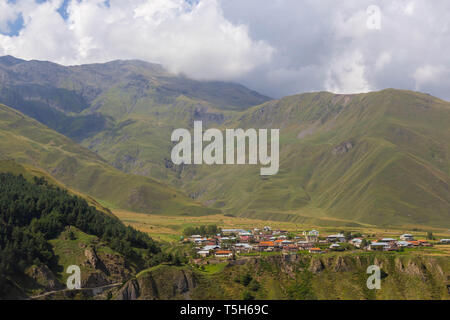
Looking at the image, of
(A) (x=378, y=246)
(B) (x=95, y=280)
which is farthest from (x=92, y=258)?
(A) (x=378, y=246)

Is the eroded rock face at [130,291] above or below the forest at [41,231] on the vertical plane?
below

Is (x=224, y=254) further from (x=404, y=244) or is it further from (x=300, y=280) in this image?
(x=404, y=244)

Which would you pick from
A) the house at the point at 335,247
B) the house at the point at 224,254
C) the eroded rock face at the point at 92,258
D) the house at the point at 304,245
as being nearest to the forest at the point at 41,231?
the eroded rock face at the point at 92,258

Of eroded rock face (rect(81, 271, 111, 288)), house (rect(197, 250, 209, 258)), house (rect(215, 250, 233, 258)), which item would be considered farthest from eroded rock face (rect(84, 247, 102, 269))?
house (rect(215, 250, 233, 258))

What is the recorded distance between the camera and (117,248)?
172250 millimetres

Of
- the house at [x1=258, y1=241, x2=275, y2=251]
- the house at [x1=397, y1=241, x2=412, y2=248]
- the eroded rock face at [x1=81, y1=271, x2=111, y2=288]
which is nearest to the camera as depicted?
the eroded rock face at [x1=81, y1=271, x2=111, y2=288]

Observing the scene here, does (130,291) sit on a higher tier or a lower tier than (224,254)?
lower

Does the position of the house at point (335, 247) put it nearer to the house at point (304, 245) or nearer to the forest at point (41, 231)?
the house at point (304, 245)

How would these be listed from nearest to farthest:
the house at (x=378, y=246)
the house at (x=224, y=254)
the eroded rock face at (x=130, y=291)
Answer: the eroded rock face at (x=130, y=291) < the house at (x=224, y=254) < the house at (x=378, y=246)

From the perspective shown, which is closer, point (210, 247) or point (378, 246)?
point (378, 246)

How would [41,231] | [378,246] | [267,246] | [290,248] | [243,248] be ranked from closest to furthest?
[41,231]
[378,246]
[290,248]
[267,246]
[243,248]

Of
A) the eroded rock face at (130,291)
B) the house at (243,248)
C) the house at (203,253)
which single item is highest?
the house at (243,248)

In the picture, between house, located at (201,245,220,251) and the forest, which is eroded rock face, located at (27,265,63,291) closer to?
the forest
